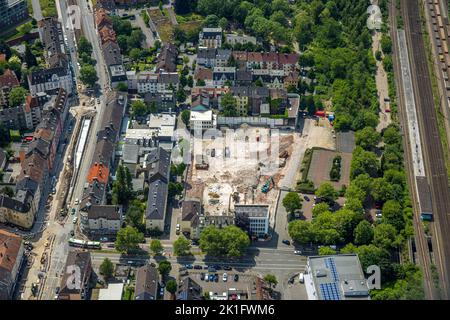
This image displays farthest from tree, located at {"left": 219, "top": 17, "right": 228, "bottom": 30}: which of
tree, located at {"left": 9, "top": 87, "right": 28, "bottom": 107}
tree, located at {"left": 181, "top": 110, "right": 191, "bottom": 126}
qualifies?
tree, located at {"left": 9, "top": 87, "right": 28, "bottom": 107}

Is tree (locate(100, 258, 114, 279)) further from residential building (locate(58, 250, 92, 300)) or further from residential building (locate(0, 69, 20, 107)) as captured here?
residential building (locate(0, 69, 20, 107))

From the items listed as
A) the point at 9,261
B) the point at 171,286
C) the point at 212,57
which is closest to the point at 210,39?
the point at 212,57

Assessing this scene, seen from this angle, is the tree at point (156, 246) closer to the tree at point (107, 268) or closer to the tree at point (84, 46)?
the tree at point (107, 268)

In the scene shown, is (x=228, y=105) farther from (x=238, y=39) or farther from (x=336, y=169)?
(x=238, y=39)

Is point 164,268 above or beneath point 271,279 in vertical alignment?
above

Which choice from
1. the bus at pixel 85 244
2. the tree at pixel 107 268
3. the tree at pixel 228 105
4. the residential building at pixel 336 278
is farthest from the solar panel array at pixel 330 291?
the tree at pixel 228 105

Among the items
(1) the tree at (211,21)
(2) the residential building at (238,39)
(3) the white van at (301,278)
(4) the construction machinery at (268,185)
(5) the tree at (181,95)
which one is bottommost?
(3) the white van at (301,278)
